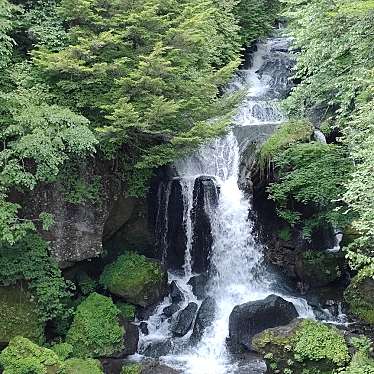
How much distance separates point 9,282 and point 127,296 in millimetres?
3096

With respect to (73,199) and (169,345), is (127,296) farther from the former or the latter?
(73,199)

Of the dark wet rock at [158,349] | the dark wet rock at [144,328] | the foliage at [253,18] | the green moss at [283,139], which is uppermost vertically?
the foliage at [253,18]

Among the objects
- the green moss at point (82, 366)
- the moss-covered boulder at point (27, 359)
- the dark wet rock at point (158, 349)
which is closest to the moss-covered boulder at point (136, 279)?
the dark wet rock at point (158, 349)

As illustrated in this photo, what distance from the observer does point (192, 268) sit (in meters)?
14.4

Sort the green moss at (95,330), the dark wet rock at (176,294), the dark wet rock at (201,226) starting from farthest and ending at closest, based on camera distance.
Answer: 1. the dark wet rock at (201,226)
2. the dark wet rock at (176,294)
3. the green moss at (95,330)

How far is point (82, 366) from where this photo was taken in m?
10.2

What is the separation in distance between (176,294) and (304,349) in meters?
4.47

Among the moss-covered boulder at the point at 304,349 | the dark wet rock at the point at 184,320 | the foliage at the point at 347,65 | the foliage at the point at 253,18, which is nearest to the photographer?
the foliage at the point at 347,65

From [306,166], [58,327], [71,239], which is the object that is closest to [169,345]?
[58,327]

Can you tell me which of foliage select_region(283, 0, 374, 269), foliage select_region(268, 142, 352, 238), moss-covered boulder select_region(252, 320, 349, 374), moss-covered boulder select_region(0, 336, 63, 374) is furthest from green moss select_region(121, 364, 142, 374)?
foliage select_region(268, 142, 352, 238)

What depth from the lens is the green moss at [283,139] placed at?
46.4ft

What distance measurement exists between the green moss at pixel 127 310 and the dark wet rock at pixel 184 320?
108 cm

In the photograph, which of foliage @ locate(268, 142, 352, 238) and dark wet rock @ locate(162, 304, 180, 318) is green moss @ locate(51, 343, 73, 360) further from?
foliage @ locate(268, 142, 352, 238)

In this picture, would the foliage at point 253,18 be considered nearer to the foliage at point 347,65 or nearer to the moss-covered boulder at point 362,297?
the foliage at point 347,65
